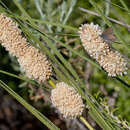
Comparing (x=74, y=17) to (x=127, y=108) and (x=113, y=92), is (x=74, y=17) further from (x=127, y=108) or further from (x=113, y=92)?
(x=127, y=108)

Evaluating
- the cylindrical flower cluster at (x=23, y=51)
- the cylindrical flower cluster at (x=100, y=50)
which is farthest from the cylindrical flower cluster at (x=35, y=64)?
the cylindrical flower cluster at (x=100, y=50)

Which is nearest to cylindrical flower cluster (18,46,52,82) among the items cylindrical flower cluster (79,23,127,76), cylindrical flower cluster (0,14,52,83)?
cylindrical flower cluster (0,14,52,83)

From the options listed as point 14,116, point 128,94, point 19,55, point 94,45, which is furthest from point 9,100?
point 94,45

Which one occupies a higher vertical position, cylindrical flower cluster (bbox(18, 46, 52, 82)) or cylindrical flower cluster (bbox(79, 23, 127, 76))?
cylindrical flower cluster (bbox(18, 46, 52, 82))

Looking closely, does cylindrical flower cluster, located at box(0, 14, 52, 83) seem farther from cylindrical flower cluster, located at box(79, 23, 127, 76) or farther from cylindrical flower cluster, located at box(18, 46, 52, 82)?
cylindrical flower cluster, located at box(79, 23, 127, 76)

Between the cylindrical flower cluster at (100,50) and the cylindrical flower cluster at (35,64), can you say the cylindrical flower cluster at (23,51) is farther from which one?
the cylindrical flower cluster at (100,50)

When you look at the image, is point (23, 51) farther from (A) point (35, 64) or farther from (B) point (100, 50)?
(B) point (100, 50)
